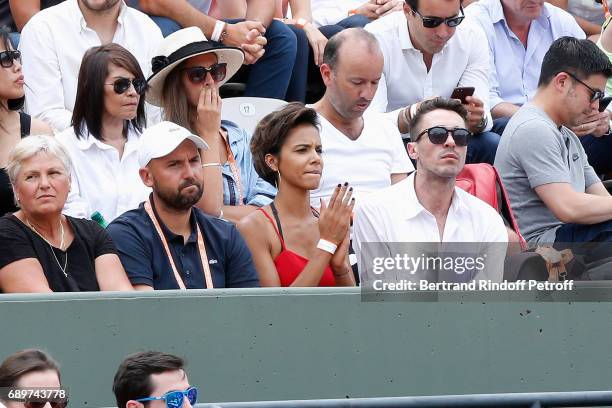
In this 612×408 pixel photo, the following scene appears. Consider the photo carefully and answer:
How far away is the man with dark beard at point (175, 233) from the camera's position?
17.6 feet

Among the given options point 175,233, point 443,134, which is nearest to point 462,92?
point 443,134

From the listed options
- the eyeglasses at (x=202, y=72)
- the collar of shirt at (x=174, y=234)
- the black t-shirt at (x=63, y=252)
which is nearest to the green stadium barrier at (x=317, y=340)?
the black t-shirt at (x=63, y=252)

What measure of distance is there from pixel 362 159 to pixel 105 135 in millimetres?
1194

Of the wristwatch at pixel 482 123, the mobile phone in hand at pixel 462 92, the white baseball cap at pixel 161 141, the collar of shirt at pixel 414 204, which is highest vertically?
the white baseball cap at pixel 161 141

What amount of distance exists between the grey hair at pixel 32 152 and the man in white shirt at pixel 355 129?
1.38 meters

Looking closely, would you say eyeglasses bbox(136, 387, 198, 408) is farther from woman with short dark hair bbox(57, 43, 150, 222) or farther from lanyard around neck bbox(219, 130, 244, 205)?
lanyard around neck bbox(219, 130, 244, 205)

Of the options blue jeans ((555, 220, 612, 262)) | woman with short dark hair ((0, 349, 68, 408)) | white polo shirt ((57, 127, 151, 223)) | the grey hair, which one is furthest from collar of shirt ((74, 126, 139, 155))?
woman with short dark hair ((0, 349, 68, 408))

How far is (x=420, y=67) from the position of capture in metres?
7.25

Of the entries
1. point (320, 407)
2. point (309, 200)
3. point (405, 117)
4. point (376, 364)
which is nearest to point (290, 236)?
point (309, 200)

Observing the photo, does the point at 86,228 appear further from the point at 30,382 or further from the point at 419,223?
the point at 30,382

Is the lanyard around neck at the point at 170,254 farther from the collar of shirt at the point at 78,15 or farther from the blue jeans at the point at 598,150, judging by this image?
the blue jeans at the point at 598,150

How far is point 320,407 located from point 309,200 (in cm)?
211

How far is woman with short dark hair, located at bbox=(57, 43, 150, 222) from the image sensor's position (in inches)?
234

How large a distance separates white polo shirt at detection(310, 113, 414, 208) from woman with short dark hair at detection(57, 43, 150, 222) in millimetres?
854
